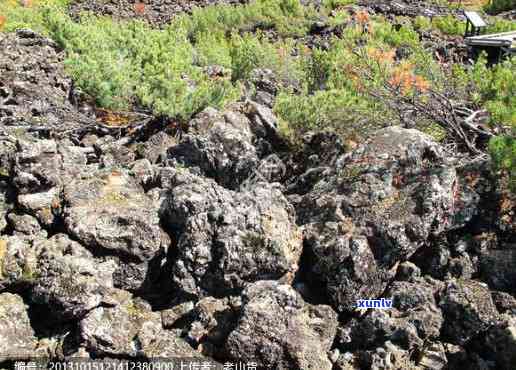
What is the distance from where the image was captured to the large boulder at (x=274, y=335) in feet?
16.0

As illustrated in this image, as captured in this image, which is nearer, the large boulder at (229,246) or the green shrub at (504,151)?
the large boulder at (229,246)

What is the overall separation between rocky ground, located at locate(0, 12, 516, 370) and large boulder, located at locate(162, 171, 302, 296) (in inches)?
0.6

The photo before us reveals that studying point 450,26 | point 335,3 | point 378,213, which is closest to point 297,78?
point 378,213

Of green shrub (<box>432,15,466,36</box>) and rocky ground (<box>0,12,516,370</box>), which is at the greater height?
rocky ground (<box>0,12,516,370</box>)

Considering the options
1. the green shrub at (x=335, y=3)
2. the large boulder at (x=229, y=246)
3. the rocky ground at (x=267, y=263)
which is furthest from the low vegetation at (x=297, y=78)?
the green shrub at (x=335, y=3)

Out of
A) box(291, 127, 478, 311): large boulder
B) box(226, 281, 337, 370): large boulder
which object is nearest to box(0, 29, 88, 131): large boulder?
box(291, 127, 478, 311): large boulder

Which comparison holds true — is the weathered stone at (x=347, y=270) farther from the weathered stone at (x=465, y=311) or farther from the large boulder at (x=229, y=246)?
the weathered stone at (x=465, y=311)

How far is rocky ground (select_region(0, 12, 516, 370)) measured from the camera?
523cm

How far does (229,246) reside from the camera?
5574 millimetres

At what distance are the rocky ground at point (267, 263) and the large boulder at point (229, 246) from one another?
2cm

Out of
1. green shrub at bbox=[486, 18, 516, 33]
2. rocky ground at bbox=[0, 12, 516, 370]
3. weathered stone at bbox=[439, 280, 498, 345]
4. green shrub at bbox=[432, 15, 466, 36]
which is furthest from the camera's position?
green shrub at bbox=[432, 15, 466, 36]

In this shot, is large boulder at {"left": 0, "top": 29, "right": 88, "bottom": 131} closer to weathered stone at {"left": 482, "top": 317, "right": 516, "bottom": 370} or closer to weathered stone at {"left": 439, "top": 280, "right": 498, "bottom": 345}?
weathered stone at {"left": 439, "top": 280, "right": 498, "bottom": 345}

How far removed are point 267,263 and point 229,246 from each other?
45 centimetres

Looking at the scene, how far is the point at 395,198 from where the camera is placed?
6.18 metres
